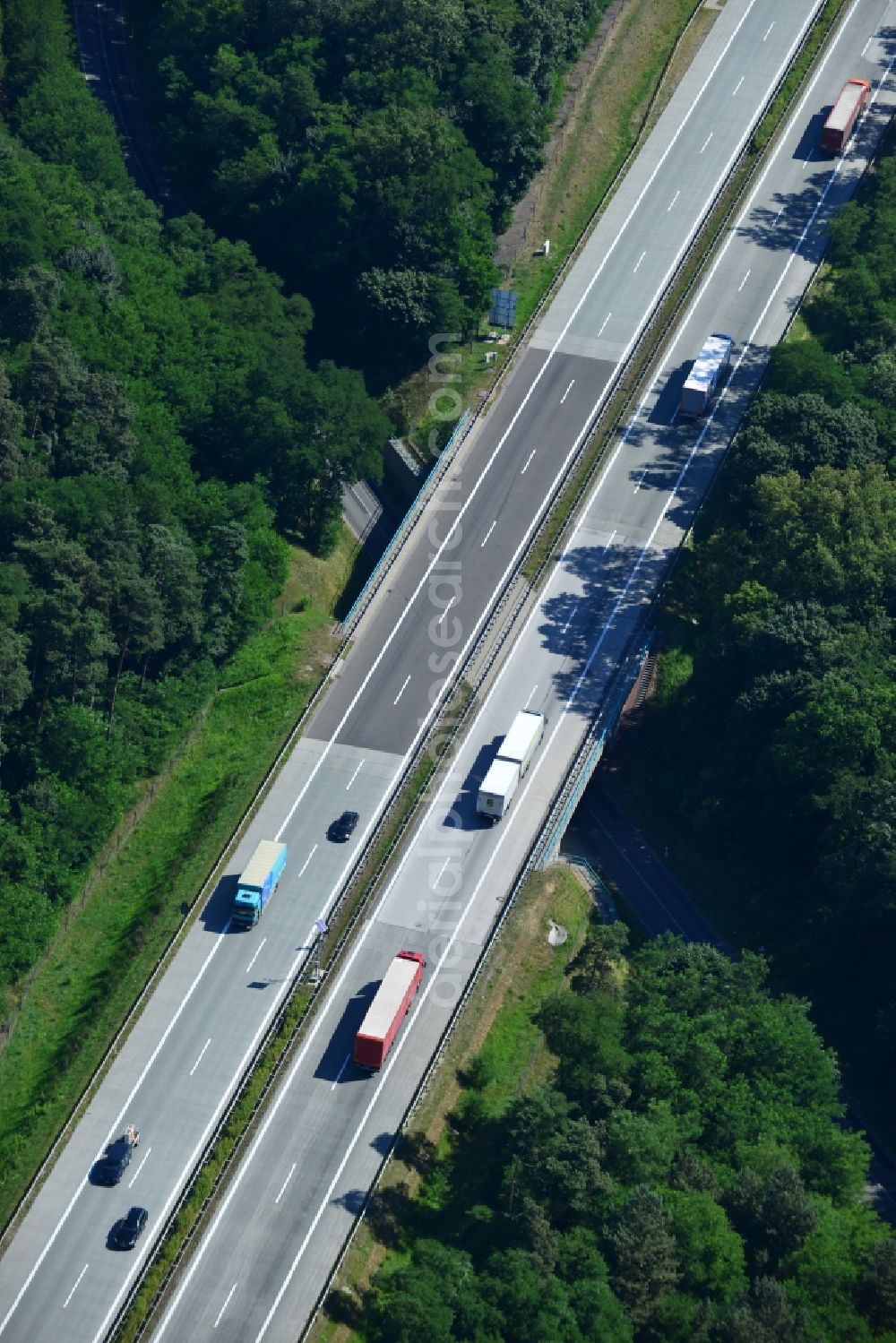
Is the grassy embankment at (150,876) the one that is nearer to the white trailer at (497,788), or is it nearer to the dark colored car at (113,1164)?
the dark colored car at (113,1164)

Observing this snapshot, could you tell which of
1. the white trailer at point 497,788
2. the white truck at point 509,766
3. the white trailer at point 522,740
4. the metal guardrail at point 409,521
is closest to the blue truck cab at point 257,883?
the white trailer at point 497,788

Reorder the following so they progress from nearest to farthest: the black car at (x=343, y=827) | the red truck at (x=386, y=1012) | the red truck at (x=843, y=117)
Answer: the red truck at (x=386, y=1012)
the black car at (x=343, y=827)
the red truck at (x=843, y=117)

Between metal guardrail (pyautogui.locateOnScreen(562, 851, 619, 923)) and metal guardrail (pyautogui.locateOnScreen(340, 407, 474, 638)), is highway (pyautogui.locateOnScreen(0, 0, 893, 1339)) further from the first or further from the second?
metal guardrail (pyautogui.locateOnScreen(562, 851, 619, 923))

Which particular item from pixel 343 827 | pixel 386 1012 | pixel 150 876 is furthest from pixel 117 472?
pixel 386 1012

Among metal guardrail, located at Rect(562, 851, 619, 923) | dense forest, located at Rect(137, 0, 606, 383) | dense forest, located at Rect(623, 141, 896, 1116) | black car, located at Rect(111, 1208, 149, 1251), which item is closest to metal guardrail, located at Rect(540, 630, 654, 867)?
metal guardrail, located at Rect(562, 851, 619, 923)

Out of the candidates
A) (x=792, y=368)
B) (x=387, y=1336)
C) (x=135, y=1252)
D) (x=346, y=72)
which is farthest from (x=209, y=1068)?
(x=346, y=72)
